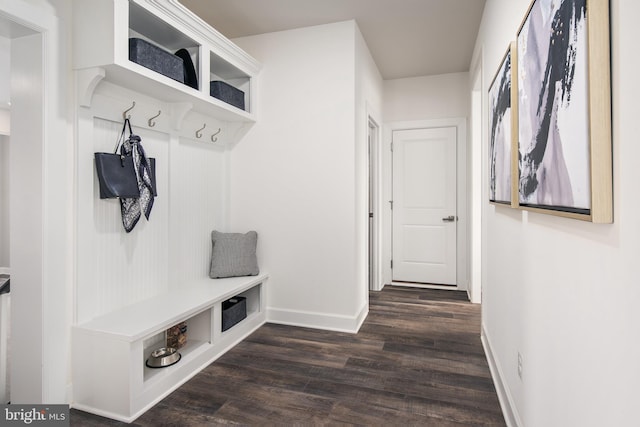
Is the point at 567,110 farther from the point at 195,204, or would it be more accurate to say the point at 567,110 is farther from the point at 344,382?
the point at 195,204

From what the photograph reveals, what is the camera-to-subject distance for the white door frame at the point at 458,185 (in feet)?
14.7

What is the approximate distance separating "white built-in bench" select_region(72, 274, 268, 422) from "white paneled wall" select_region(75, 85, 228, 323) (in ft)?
0.48

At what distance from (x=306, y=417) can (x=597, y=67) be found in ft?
6.15

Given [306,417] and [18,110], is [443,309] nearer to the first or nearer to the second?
[306,417]

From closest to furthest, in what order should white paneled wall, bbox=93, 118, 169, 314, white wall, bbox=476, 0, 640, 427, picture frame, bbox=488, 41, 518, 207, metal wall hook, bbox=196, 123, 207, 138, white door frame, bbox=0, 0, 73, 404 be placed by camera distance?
white wall, bbox=476, 0, 640, 427 → picture frame, bbox=488, 41, 518, 207 → white door frame, bbox=0, 0, 73, 404 → white paneled wall, bbox=93, 118, 169, 314 → metal wall hook, bbox=196, 123, 207, 138

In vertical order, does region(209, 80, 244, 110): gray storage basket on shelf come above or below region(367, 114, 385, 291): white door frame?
above

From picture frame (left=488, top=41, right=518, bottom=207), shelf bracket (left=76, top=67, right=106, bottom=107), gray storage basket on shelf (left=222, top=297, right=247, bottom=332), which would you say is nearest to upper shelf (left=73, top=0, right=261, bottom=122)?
shelf bracket (left=76, top=67, right=106, bottom=107)

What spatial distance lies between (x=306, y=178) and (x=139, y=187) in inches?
54.0

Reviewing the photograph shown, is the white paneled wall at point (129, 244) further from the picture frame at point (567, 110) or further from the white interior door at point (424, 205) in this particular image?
the white interior door at point (424, 205)

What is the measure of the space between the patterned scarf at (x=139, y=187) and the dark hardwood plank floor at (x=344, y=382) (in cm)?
106

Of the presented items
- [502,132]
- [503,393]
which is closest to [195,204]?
[502,132]

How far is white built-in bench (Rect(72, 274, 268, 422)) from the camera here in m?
Answer: 1.90

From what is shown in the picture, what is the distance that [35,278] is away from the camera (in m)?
1.88

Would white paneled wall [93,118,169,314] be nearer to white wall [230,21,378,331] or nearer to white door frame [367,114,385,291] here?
white wall [230,21,378,331]
